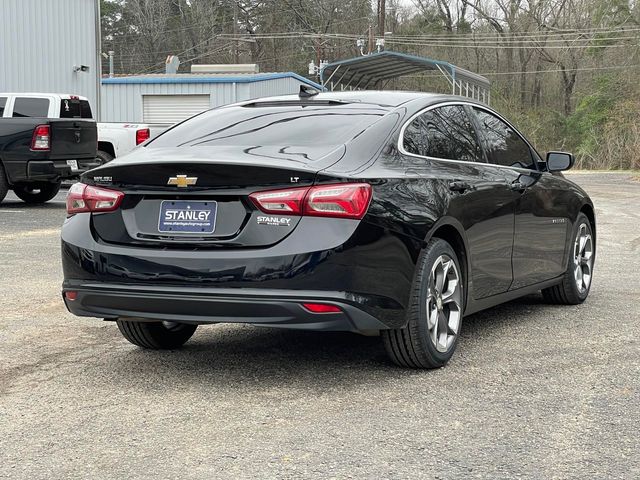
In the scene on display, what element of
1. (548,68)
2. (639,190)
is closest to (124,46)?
(548,68)

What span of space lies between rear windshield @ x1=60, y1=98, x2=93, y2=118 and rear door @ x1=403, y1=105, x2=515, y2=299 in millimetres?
12190

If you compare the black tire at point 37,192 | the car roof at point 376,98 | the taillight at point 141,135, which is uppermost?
the car roof at point 376,98

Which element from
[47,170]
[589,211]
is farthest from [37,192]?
[589,211]

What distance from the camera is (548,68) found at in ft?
194

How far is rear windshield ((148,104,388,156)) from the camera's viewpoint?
17.1ft

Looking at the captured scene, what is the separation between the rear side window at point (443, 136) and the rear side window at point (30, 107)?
1162cm

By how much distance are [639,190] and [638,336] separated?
19754 millimetres

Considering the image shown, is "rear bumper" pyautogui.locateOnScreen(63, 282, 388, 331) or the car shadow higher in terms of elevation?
"rear bumper" pyautogui.locateOnScreen(63, 282, 388, 331)

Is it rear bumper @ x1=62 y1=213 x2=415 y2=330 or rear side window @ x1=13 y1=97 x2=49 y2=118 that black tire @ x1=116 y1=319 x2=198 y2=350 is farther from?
rear side window @ x1=13 y1=97 x2=49 y2=118

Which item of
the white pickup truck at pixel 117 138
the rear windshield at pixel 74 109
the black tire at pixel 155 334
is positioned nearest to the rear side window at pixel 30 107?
the rear windshield at pixel 74 109

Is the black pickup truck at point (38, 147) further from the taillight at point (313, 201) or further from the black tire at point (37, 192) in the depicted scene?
the taillight at point (313, 201)

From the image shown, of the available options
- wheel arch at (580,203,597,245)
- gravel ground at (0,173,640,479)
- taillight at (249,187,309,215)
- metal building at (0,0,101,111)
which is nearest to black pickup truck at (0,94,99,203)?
metal building at (0,0,101,111)

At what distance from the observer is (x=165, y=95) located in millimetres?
35469

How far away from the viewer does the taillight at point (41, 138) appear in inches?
606
